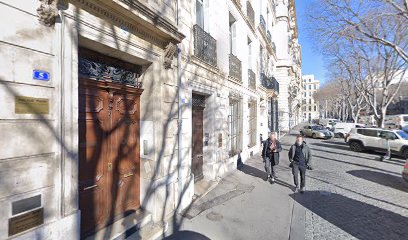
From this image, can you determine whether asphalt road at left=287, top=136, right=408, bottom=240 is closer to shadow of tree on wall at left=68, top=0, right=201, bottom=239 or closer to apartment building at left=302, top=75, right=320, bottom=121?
shadow of tree on wall at left=68, top=0, right=201, bottom=239

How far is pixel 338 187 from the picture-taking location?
6508 millimetres

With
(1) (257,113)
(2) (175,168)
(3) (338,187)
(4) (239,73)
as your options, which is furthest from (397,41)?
(2) (175,168)

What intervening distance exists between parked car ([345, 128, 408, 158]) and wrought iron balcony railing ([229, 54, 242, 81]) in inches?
353

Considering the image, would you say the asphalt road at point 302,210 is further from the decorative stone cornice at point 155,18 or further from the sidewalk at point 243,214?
the decorative stone cornice at point 155,18

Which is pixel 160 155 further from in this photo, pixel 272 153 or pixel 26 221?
pixel 272 153

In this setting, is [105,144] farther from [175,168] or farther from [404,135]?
[404,135]

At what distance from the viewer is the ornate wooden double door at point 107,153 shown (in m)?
3.37

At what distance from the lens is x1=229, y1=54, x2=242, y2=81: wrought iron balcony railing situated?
852cm

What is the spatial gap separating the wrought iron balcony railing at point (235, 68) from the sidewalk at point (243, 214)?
4.29 m

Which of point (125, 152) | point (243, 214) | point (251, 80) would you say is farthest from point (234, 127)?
point (125, 152)

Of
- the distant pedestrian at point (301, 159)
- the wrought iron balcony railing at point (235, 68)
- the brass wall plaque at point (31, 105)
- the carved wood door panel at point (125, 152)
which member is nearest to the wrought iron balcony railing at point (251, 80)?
the wrought iron balcony railing at point (235, 68)

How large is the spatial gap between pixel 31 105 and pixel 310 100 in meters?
103

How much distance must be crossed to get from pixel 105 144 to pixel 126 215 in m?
1.48

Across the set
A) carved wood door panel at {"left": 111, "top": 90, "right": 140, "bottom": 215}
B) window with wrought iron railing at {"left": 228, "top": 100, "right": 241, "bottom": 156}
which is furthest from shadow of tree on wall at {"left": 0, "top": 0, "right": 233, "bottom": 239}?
window with wrought iron railing at {"left": 228, "top": 100, "right": 241, "bottom": 156}
